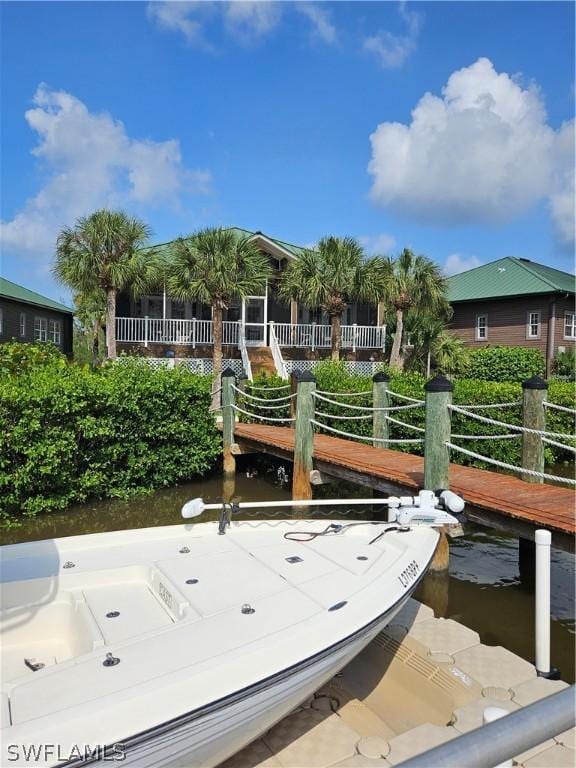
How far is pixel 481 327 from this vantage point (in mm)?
28547

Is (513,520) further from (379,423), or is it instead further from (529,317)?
(529,317)

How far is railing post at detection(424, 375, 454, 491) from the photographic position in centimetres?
622

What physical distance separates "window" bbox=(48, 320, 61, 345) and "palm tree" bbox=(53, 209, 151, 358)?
10451 mm

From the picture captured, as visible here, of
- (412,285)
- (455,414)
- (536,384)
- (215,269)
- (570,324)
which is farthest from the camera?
(570,324)

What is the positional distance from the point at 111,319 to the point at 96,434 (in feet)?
33.8

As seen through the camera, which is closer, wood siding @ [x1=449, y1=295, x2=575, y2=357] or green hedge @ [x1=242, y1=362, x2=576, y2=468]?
green hedge @ [x1=242, y1=362, x2=576, y2=468]

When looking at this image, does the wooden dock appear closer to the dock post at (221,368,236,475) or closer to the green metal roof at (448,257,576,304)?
the dock post at (221,368,236,475)

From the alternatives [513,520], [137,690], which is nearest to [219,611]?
[137,690]

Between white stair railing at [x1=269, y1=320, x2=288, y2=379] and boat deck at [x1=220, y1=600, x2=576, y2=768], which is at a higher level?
white stair railing at [x1=269, y1=320, x2=288, y2=379]

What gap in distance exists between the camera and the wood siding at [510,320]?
2533 cm

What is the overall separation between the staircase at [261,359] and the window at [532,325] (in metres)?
12.5

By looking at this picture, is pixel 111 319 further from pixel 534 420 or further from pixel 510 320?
pixel 510 320

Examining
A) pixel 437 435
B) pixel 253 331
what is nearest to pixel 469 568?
pixel 437 435

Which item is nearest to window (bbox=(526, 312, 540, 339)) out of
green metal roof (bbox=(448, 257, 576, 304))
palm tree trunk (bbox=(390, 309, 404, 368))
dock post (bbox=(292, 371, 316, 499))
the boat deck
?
green metal roof (bbox=(448, 257, 576, 304))
